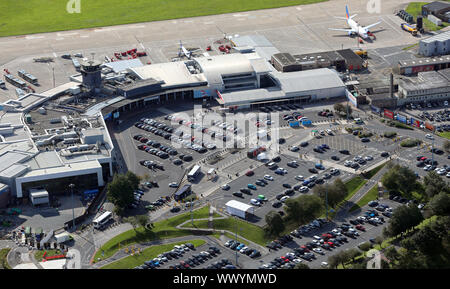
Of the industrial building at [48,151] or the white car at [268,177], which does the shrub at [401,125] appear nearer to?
the white car at [268,177]

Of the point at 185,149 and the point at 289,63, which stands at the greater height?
the point at 289,63

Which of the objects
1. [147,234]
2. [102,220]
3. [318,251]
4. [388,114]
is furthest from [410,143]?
[102,220]

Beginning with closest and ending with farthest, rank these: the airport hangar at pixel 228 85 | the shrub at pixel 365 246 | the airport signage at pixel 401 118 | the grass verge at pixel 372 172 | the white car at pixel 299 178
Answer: the shrub at pixel 365 246, the white car at pixel 299 178, the grass verge at pixel 372 172, the airport signage at pixel 401 118, the airport hangar at pixel 228 85

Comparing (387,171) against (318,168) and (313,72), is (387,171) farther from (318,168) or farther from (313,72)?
(313,72)

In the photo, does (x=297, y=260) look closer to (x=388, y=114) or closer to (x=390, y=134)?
(x=390, y=134)

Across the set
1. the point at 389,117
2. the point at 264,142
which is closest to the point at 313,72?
the point at 389,117

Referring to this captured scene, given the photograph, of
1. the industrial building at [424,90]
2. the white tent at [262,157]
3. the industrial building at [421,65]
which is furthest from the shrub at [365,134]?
the industrial building at [421,65]

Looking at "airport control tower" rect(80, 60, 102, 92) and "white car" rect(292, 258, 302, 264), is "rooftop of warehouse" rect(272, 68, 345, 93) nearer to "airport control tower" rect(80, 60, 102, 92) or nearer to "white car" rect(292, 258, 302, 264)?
"airport control tower" rect(80, 60, 102, 92)
